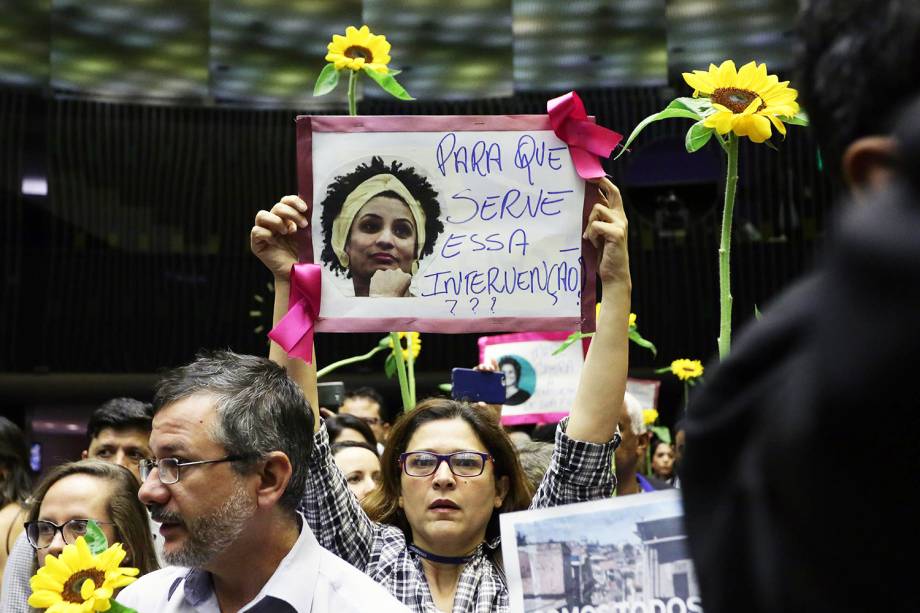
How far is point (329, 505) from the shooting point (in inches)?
91.4

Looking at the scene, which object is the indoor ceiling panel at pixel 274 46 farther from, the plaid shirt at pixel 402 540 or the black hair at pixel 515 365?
the plaid shirt at pixel 402 540

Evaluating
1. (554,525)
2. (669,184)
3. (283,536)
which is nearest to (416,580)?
(283,536)

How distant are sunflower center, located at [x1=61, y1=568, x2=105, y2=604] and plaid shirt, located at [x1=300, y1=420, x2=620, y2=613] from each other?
0.62 m

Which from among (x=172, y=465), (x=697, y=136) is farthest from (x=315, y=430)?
(x=697, y=136)

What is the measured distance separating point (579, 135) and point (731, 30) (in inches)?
352

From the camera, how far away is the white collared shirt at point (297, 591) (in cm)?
187

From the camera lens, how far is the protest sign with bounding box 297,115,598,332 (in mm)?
2309

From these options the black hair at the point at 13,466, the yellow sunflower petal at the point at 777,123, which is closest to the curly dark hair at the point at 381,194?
the yellow sunflower petal at the point at 777,123

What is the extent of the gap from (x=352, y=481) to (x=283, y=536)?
171 centimetres

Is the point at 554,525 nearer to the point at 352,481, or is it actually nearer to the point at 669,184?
the point at 352,481

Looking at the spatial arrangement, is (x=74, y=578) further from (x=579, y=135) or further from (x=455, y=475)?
(x=579, y=135)

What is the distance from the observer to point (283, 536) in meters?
2.00

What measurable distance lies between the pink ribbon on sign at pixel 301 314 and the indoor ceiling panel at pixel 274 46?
8.77m

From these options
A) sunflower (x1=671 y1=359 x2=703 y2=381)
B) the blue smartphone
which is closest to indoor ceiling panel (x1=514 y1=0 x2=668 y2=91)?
sunflower (x1=671 y1=359 x2=703 y2=381)
